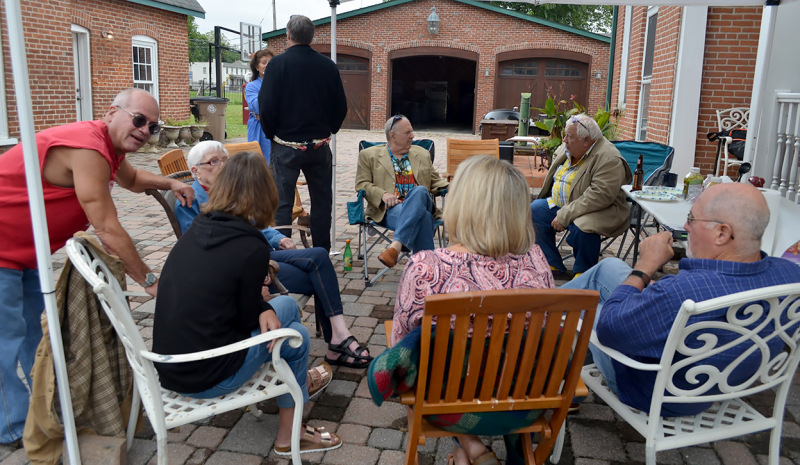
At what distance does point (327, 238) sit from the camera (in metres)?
4.61

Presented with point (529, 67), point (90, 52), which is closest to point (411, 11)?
point (529, 67)

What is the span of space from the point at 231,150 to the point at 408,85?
71.8 feet

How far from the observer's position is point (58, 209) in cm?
229

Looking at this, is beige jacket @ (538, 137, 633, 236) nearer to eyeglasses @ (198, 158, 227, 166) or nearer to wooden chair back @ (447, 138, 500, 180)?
wooden chair back @ (447, 138, 500, 180)

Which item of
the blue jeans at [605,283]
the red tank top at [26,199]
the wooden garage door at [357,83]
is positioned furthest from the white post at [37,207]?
the wooden garage door at [357,83]

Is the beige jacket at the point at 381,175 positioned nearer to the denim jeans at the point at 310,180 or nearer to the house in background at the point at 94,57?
the denim jeans at the point at 310,180

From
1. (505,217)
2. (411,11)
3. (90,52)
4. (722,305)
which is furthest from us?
(411,11)

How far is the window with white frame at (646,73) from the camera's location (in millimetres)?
8523

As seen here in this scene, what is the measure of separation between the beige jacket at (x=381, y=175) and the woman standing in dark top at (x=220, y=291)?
232 cm

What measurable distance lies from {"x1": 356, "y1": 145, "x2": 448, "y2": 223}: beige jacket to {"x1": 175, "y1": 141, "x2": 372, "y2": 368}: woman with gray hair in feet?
4.54

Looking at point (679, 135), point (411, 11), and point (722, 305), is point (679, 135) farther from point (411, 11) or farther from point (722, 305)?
point (411, 11)

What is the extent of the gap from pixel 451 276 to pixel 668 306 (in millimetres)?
675

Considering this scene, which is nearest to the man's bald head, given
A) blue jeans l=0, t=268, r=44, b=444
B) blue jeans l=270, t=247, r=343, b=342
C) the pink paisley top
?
the pink paisley top

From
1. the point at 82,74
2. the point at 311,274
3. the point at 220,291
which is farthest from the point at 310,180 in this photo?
the point at 82,74
